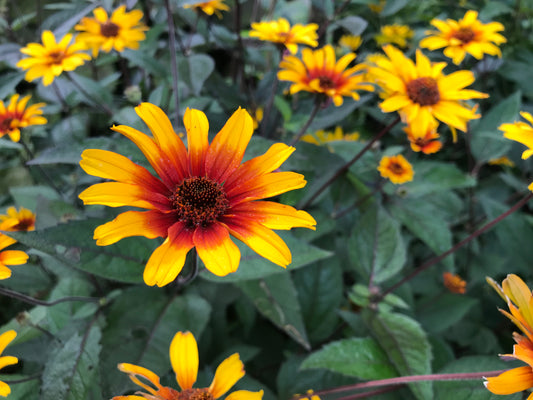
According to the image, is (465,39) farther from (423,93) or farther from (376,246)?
(376,246)

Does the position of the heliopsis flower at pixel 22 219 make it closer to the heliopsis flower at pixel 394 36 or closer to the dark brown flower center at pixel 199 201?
the dark brown flower center at pixel 199 201

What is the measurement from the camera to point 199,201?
29.2 inches

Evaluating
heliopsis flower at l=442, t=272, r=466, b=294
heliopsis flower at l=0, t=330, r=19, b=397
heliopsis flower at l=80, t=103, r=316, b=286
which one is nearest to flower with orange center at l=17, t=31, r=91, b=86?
heliopsis flower at l=80, t=103, r=316, b=286

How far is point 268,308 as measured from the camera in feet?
3.42

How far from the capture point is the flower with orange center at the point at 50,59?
1.22 metres

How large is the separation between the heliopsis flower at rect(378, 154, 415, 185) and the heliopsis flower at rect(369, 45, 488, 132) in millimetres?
179

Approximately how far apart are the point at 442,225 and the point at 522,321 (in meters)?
0.72

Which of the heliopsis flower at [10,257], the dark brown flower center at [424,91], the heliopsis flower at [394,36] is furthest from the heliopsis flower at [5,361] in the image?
the heliopsis flower at [394,36]

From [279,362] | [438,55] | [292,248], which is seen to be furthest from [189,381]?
[438,55]

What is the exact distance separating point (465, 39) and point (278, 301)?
112 centimetres

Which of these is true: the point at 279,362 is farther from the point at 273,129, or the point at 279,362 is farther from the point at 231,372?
the point at 273,129

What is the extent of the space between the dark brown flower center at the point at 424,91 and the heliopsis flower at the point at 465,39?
0.27 m

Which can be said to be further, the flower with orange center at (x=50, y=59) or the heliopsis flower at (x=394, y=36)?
the heliopsis flower at (x=394, y=36)

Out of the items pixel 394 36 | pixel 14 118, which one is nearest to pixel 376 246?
pixel 14 118
